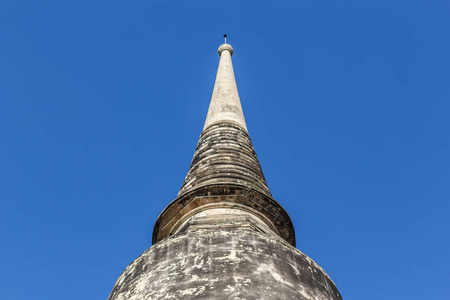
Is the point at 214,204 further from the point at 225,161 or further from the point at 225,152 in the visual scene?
the point at 225,152

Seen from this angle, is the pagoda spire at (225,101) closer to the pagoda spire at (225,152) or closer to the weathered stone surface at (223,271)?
the pagoda spire at (225,152)

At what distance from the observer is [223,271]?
450 cm

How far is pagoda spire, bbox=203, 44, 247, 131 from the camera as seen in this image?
1028 cm

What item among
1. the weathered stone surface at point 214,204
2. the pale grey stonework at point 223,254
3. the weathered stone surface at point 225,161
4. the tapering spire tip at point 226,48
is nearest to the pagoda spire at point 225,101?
the weathered stone surface at point 225,161

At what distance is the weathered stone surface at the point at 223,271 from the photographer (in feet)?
14.2

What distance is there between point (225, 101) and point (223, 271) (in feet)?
22.8

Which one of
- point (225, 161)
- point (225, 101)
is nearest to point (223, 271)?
point (225, 161)

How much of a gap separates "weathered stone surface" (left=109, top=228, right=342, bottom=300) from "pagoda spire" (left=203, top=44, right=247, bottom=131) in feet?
16.7

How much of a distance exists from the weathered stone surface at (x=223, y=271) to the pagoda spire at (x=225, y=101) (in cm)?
509

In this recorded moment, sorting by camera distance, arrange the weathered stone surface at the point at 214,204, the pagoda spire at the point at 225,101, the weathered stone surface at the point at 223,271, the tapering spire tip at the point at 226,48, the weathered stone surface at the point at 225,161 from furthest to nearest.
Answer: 1. the tapering spire tip at the point at 226,48
2. the pagoda spire at the point at 225,101
3. the weathered stone surface at the point at 225,161
4. the weathered stone surface at the point at 214,204
5. the weathered stone surface at the point at 223,271

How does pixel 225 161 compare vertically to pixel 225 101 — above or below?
below

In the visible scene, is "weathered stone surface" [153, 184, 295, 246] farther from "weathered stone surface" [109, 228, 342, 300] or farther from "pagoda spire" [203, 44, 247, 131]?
"pagoda spire" [203, 44, 247, 131]

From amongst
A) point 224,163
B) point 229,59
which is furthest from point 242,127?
point 229,59

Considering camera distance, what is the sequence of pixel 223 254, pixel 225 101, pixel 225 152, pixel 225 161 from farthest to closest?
pixel 225 101 → pixel 225 152 → pixel 225 161 → pixel 223 254
